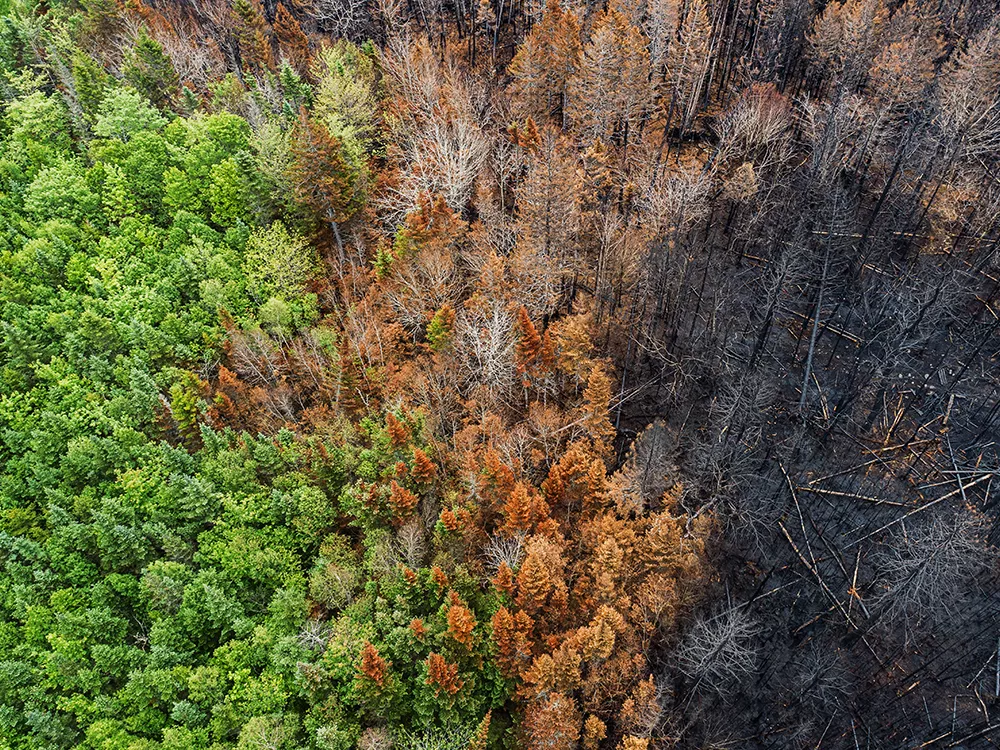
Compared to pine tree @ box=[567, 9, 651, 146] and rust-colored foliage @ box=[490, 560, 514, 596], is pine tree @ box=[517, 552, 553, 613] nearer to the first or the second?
rust-colored foliage @ box=[490, 560, 514, 596]

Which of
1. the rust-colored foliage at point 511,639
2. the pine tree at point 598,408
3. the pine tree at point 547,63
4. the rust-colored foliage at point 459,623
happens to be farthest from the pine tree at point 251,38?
the rust-colored foliage at point 511,639

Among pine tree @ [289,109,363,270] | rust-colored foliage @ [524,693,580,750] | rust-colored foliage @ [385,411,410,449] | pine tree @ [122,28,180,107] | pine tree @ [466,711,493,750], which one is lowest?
pine tree @ [466,711,493,750]

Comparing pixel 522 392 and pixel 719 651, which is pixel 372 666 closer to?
pixel 719 651

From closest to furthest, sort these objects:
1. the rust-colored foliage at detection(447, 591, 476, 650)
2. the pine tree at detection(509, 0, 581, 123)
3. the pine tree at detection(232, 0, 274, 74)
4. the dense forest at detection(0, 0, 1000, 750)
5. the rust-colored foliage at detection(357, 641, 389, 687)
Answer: the rust-colored foliage at detection(357, 641, 389, 687) < the rust-colored foliage at detection(447, 591, 476, 650) < the dense forest at detection(0, 0, 1000, 750) < the pine tree at detection(509, 0, 581, 123) < the pine tree at detection(232, 0, 274, 74)

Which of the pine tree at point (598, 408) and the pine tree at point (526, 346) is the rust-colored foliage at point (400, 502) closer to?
the pine tree at point (526, 346)

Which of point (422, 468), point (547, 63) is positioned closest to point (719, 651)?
point (422, 468)

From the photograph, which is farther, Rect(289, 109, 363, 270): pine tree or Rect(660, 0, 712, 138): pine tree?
Rect(660, 0, 712, 138): pine tree

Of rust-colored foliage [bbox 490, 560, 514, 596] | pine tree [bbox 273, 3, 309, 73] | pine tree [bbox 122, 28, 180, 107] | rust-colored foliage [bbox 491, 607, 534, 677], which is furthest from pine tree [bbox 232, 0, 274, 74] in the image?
rust-colored foliage [bbox 491, 607, 534, 677]

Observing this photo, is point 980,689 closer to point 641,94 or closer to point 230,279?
point 641,94

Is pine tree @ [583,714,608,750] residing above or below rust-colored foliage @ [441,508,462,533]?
below
